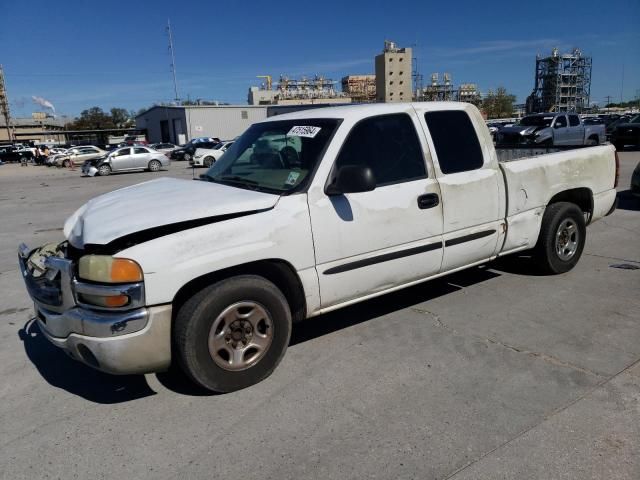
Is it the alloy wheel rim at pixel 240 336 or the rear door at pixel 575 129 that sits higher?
the rear door at pixel 575 129

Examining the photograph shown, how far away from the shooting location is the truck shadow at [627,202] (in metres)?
9.43

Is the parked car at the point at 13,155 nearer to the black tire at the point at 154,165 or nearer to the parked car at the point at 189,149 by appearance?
the parked car at the point at 189,149

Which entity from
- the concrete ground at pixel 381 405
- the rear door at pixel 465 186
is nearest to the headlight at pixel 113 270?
the concrete ground at pixel 381 405

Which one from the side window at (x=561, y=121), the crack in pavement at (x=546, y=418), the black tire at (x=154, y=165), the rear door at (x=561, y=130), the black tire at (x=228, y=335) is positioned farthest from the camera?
the black tire at (x=154, y=165)

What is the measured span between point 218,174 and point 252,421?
214 cm

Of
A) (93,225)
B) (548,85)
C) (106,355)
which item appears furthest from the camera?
A: (548,85)

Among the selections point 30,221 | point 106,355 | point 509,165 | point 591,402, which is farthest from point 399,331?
point 30,221

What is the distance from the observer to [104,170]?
2828 centimetres

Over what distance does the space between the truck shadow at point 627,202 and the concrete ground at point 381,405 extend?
5.64m

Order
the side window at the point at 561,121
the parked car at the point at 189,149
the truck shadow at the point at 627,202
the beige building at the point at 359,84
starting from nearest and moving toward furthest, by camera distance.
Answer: the truck shadow at the point at 627,202 → the side window at the point at 561,121 → the parked car at the point at 189,149 → the beige building at the point at 359,84

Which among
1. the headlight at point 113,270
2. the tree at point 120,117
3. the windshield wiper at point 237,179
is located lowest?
the headlight at point 113,270

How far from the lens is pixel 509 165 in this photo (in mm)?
4594

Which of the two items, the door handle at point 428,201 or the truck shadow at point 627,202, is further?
the truck shadow at point 627,202

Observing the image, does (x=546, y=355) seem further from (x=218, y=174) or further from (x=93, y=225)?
(x=93, y=225)
